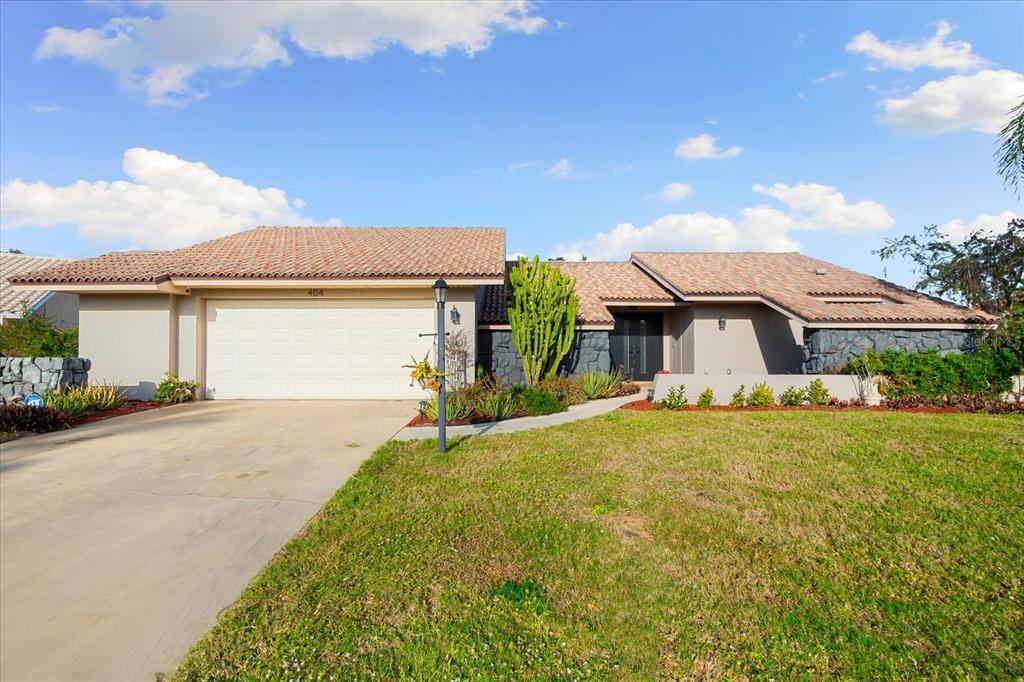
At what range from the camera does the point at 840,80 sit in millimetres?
13406

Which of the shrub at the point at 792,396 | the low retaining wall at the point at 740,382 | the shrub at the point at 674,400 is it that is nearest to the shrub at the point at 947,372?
the low retaining wall at the point at 740,382

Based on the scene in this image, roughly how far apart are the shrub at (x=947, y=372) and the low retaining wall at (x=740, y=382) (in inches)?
31.6

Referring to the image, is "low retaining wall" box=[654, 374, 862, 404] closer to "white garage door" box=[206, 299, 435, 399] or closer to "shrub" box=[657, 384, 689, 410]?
"shrub" box=[657, 384, 689, 410]

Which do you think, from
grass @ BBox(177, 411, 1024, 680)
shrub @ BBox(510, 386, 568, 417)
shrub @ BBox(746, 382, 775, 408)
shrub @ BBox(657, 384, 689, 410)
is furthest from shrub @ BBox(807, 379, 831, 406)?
shrub @ BBox(510, 386, 568, 417)

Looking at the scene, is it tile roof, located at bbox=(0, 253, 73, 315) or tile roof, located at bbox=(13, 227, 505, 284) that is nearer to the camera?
tile roof, located at bbox=(13, 227, 505, 284)

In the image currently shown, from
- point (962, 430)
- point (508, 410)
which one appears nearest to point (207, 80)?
point (508, 410)

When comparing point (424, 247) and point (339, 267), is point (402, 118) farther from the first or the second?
point (339, 267)

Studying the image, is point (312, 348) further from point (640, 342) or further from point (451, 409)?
point (640, 342)

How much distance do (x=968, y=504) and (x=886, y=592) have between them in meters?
2.39

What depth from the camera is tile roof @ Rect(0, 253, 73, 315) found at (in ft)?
62.3

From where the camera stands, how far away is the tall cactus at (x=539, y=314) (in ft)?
45.0

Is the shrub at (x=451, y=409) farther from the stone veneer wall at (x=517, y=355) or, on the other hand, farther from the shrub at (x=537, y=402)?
the stone veneer wall at (x=517, y=355)

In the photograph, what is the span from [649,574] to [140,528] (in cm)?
467

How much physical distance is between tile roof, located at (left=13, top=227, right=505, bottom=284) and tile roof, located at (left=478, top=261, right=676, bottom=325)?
1.61m
